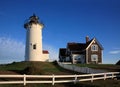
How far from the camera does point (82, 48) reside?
206ft

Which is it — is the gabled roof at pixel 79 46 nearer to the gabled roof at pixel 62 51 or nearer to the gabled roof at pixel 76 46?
the gabled roof at pixel 76 46

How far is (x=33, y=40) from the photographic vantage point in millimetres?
53031

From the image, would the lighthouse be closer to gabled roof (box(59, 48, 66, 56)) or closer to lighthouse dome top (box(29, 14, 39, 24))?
lighthouse dome top (box(29, 14, 39, 24))

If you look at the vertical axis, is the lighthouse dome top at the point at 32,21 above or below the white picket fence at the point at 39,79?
above

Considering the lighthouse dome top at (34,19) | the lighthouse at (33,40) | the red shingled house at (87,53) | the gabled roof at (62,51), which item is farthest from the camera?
the gabled roof at (62,51)

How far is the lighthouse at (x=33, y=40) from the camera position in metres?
52.6

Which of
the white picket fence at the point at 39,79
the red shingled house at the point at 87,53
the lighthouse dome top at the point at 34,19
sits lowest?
the white picket fence at the point at 39,79

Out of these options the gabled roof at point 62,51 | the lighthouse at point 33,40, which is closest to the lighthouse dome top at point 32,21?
the lighthouse at point 33,40

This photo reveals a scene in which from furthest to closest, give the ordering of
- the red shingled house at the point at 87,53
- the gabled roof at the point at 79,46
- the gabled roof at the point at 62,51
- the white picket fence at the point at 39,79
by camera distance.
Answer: the gabled roof at the point at 62,51, the gabled roof at the point at 79,46, the red shingled house at the point at 87,53, the white picket fence at the point at 39,79

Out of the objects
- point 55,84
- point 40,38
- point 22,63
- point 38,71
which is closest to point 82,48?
point 40,38

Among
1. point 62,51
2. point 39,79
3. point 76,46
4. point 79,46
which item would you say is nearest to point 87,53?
point 79,46

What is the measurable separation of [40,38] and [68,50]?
13031 millimetres

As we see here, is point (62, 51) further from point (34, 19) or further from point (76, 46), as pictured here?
point (34, 19)

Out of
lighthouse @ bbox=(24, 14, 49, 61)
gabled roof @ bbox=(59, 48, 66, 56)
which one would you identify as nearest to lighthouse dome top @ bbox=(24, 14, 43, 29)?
lighthouse @ bbox=(24, 14, 49, 61)
